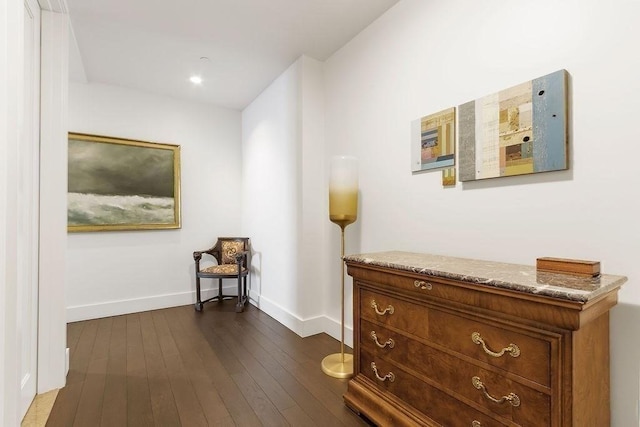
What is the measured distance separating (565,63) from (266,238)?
316 cm

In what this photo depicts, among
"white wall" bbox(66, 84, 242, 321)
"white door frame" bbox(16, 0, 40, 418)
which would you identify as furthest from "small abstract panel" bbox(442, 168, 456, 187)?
"white wall" bbox(66, 84, 242, 321)

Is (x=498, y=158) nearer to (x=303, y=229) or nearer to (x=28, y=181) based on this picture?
(x=303, y=229)

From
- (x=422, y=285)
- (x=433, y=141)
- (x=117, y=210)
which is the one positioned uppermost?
(x=433, y=141)

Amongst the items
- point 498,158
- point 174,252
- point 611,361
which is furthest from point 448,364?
point 174,252

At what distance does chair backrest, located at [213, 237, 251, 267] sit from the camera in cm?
411

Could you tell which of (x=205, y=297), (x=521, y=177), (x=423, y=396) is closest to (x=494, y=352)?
(x=423, y=396)

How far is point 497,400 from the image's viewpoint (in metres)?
1.22

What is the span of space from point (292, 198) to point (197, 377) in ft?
5.85

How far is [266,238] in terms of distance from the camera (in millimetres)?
3826

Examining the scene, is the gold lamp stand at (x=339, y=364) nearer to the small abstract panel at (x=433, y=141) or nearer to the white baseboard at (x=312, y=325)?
the white baseboard at (x=312, y=325)

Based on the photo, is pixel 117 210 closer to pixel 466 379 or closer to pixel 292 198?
pixel 292 198

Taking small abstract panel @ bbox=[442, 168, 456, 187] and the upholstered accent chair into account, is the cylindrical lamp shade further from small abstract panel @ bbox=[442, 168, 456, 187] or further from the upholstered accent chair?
the upholstered accent chair

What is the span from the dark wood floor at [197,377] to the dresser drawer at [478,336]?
692 mm

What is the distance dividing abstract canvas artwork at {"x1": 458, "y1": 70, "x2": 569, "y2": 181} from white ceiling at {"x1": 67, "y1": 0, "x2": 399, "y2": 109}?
1.24m
